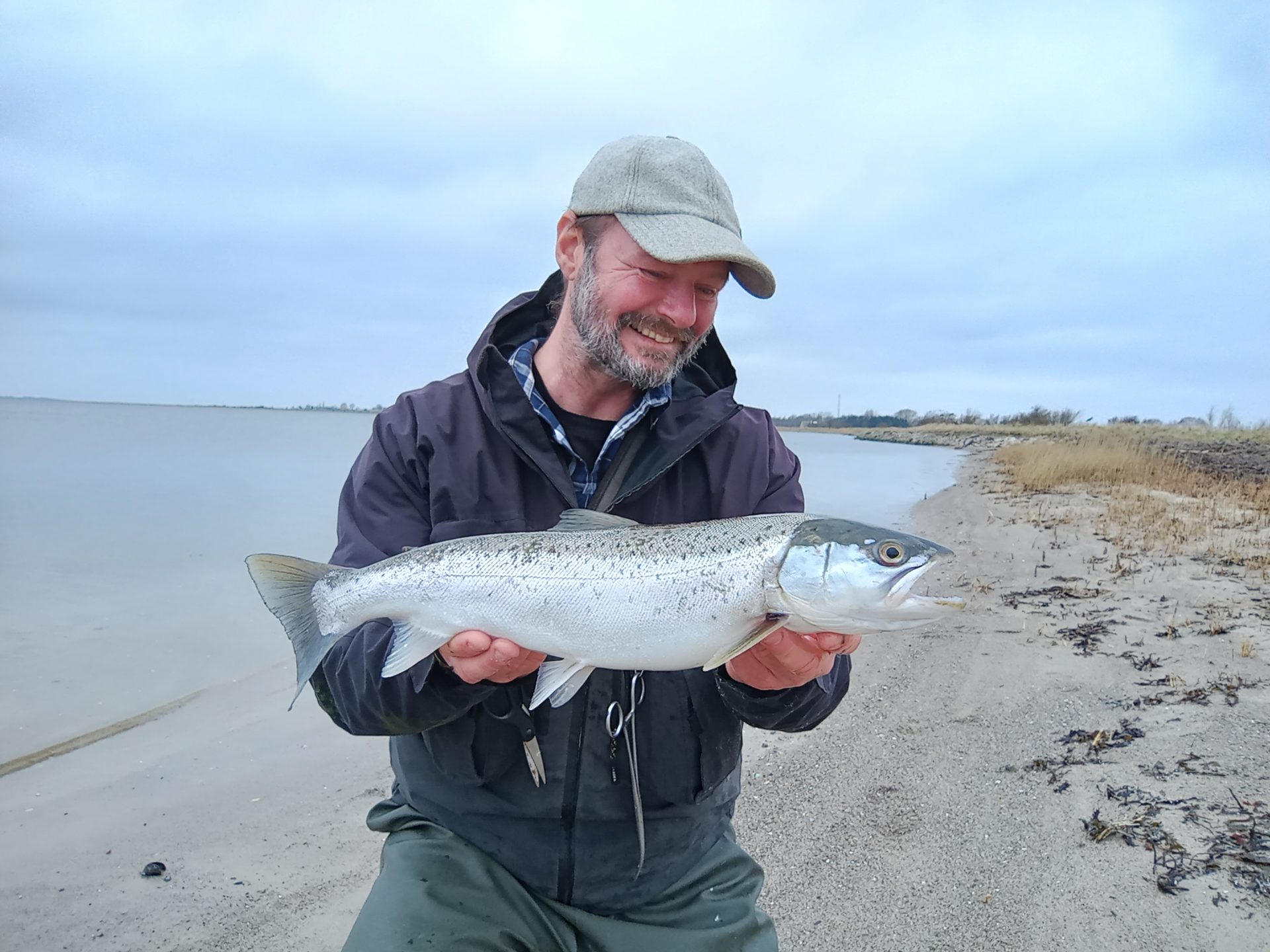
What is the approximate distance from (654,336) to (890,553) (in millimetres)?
1475

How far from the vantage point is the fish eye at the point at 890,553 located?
2908 millimetres

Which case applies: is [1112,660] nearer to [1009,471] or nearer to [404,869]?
[404,869]

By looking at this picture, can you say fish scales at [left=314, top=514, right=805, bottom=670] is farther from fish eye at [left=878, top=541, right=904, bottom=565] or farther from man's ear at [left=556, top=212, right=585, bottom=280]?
man's ear at [left=556, top=212, right=585, bottom=280]

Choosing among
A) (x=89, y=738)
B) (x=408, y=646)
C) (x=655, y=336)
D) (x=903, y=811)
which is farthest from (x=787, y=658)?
(x=89, y=738)

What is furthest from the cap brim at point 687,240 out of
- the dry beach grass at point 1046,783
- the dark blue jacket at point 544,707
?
the dry beach grass at point 1046,783

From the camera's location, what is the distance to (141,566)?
15.2 m

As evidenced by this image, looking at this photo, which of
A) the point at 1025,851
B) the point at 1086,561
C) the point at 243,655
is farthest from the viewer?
the point at 1086,561

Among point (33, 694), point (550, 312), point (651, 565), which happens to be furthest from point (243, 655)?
point (651, 565)

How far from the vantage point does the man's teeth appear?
3.60 meters

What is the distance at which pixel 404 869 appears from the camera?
3031 millimetres

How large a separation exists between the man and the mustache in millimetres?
11

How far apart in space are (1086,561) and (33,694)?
48.9ft

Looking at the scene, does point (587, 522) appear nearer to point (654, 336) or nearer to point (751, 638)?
point (751, 638)

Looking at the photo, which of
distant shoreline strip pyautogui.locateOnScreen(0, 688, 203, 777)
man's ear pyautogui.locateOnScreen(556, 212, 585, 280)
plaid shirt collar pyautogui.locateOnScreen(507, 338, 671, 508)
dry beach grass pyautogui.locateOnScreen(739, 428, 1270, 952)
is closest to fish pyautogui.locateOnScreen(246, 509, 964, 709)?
plaid shirt collar pyautogui.locateOnScreen(507, 338, 671, 508)
